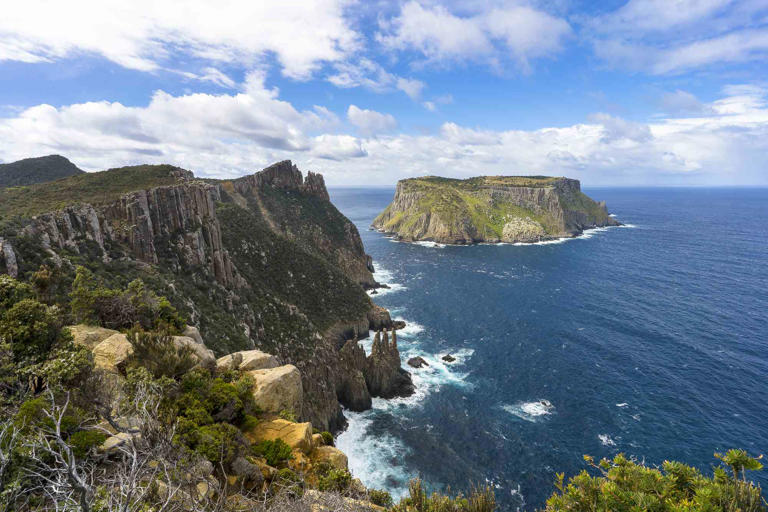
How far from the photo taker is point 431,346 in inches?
3423

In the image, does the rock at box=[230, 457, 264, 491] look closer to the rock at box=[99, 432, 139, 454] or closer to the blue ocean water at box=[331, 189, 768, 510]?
the rock at box=[99, 432, 139, 454]

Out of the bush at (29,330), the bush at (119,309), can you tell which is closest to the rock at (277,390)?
the bush at (119,309)

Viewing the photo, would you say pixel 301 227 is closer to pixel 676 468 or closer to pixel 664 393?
pixel 664 393

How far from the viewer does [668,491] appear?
666 inches

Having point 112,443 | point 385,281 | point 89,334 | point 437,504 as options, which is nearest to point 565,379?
point 437,504

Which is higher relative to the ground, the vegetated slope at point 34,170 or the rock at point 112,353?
the vegetated slope at point 34,170

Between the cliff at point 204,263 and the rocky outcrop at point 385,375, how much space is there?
1.48 meters

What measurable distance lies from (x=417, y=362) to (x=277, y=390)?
56.1 metres

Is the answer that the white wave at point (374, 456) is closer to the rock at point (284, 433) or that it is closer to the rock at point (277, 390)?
the rock at point (277, 390)

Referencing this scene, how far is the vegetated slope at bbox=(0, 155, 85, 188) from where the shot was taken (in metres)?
102

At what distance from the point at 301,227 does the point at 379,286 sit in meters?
37.1

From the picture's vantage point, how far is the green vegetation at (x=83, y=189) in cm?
4885

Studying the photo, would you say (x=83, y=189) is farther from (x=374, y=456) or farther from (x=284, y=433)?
(x=374, y=456)

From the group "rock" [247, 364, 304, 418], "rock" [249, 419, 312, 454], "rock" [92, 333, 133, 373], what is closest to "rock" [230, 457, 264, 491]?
"rock" [249, 419, 312, 454]
